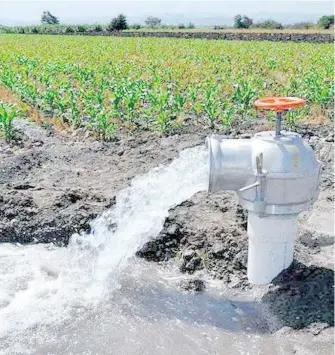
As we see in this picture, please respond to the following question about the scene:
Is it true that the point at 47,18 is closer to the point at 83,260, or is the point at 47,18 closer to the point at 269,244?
the point at 83,260

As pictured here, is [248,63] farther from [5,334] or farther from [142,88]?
[5,334]

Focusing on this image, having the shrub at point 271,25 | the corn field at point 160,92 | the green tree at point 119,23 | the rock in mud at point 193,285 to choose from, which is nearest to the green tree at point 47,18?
the green tree at point 119,23

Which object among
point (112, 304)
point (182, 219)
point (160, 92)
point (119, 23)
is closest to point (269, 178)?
point (112, 304)

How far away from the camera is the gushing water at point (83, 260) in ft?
13.1

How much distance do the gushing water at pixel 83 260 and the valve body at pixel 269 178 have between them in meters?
1.28

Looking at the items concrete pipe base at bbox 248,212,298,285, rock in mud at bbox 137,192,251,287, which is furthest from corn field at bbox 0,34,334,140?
concrete pipe base at bbox 248,212,298,285

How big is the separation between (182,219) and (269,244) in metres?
1.39

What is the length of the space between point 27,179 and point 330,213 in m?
3.23

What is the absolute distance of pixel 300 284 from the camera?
12.3 feet

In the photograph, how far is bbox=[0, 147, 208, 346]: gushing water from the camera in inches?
157

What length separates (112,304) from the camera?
4035mm

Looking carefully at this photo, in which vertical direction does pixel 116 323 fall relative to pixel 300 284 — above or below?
below

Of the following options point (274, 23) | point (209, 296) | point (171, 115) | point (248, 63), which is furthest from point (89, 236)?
point (274, 23)

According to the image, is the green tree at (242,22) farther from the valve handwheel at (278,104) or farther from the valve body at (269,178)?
the valve body at (269,178)
